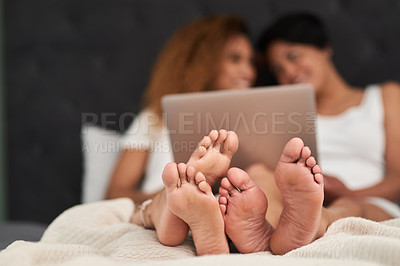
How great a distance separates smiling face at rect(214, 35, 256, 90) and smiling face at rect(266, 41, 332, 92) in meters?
0.14

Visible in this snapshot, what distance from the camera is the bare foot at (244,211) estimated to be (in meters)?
0.74

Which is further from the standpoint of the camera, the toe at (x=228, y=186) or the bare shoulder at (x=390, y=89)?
the bare shoulder at (x=390, y=89)

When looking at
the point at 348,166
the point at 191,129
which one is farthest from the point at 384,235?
the point at 348,166

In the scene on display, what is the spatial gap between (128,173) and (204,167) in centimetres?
91

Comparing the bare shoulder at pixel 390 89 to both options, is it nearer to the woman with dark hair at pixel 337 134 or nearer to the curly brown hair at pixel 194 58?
the woman with dark hair at pixel 337 134

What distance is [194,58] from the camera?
69.8 inches

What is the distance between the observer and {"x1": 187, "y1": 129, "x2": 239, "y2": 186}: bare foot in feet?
2.55

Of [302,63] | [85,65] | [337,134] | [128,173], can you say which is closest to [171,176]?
[128,173]

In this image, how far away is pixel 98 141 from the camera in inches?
69.7

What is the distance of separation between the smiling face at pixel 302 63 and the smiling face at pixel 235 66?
14 cm

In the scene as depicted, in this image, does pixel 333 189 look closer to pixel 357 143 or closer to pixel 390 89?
pixel 357 143

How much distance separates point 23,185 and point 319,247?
1893 mm

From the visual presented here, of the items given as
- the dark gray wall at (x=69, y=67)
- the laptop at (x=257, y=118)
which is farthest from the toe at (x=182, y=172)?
the dark gray wall at (x=69, y=67)

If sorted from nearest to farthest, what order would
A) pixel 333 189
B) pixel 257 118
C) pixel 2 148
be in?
pixel 257 118, pixel 333 189, pixel 2 148
